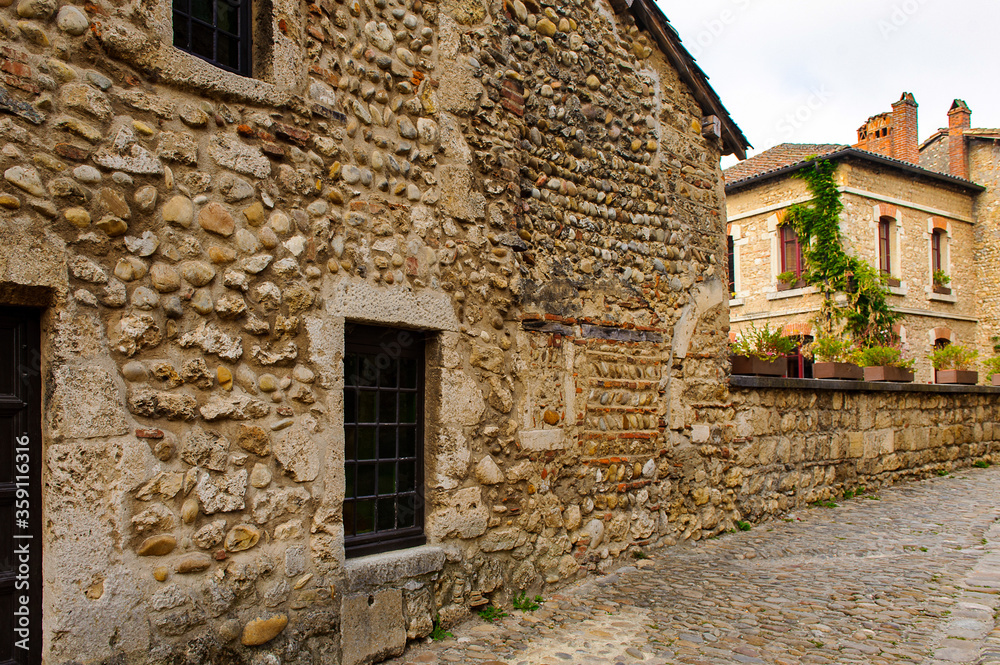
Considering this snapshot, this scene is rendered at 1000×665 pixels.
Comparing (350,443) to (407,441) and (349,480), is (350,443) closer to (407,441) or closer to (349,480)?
(349,480)

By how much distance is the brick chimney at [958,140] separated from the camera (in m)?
18.9

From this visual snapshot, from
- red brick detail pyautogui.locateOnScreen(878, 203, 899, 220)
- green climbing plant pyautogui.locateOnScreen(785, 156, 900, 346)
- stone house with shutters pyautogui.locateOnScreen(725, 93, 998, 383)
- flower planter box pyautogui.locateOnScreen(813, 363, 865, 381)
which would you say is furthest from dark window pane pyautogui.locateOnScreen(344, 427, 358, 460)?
red brick detail pyautogui.locateOnScreen(878, 203, 899, 220)

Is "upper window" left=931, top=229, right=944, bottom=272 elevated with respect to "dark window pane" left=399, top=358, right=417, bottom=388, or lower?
elevated

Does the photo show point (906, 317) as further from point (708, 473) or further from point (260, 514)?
point (260, 514)

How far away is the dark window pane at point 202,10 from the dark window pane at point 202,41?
5 centimetres

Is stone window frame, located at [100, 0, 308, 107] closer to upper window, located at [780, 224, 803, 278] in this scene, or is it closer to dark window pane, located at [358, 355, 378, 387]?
dark window pane, located at [358, 355, 378, 387]

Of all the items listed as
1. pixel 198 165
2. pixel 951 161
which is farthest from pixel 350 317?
pixel 951 161

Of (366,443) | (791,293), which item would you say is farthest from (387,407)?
(791,293)

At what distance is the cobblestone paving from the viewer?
367 centimetres

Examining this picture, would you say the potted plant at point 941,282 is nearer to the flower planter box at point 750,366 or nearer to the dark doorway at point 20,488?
the flower planter box at point 750,366

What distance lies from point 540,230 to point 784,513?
4189mm

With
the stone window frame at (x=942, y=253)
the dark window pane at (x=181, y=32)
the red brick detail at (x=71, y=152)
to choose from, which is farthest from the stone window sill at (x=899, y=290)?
the red brick detail at (x=71, y=152)

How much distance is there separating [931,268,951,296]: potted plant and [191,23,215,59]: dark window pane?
18.9 metres

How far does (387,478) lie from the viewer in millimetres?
4020
